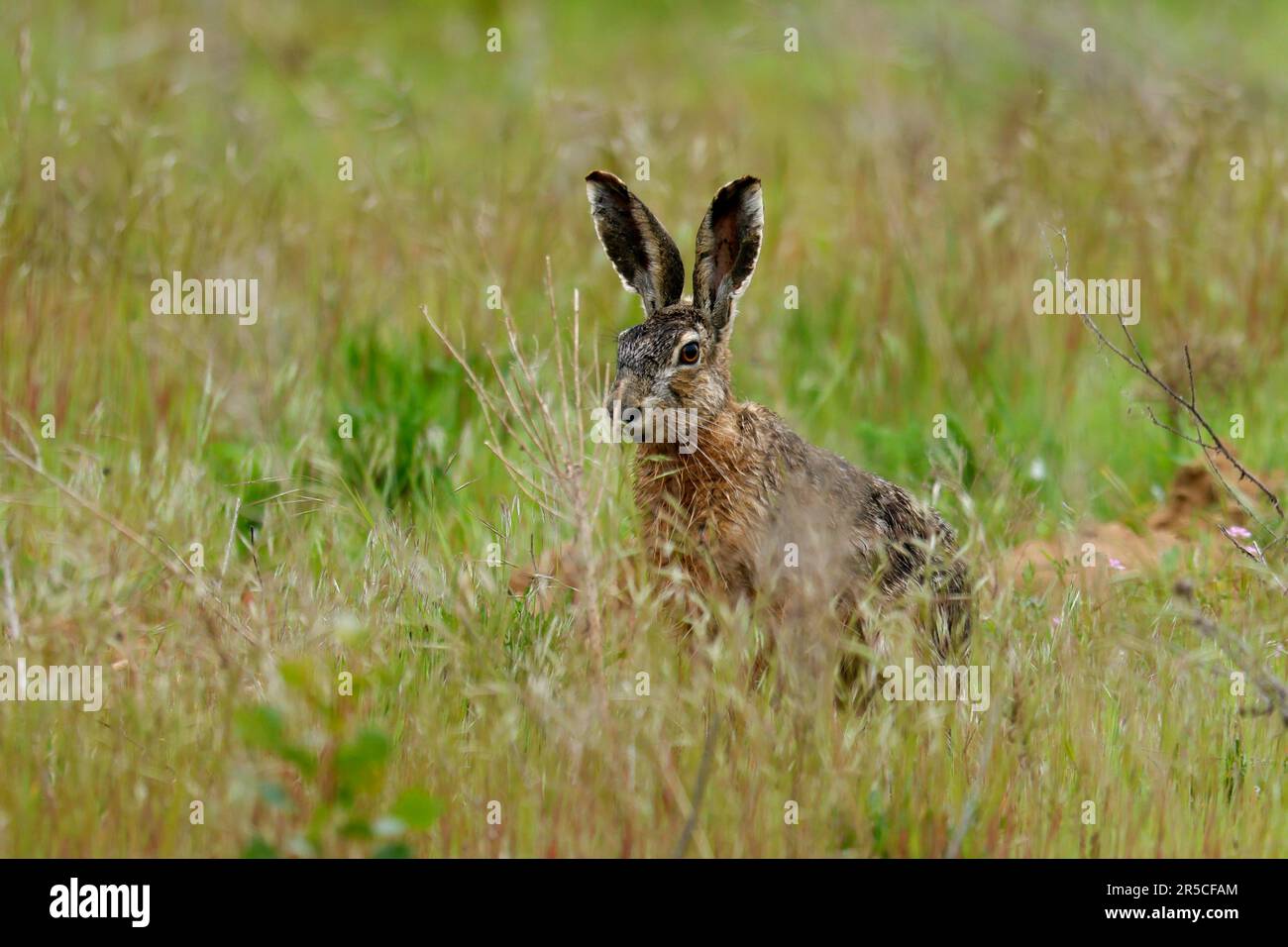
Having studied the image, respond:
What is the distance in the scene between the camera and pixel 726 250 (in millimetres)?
5523

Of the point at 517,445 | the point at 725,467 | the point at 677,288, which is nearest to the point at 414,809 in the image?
the point at 517,445

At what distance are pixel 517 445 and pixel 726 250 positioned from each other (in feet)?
3.95

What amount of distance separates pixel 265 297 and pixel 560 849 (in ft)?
13.5

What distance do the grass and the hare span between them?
0.23 meters

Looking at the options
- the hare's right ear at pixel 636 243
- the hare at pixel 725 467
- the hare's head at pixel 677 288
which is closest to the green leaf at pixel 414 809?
the hare at pixel 725 467

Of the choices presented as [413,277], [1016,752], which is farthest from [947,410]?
[1016,752]

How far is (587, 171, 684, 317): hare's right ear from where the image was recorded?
5453mm

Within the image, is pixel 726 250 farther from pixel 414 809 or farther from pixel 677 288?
pixel 414 809

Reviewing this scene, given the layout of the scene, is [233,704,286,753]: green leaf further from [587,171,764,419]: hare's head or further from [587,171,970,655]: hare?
[587,171,764,419]: hare's head

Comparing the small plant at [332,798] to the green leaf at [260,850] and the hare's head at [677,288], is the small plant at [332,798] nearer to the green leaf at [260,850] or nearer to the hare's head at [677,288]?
the green leaf at [260,850]

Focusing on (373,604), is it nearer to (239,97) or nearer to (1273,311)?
(1273,311)

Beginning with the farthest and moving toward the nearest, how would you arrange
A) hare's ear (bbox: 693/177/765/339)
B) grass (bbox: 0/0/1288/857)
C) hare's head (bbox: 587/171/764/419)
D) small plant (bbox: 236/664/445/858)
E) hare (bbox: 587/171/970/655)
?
hare's ear (bbox: 693/177/765/339)
hare's head (bbox: 587/171/764/419)
hare (bbox: 587/171/970/655)
grass (bbox: 0/0/1288/857)
small plant (bbox: 236/664/445/858)

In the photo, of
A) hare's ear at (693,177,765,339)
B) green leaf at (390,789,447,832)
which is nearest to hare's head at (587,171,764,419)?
hare's ear at (693,177,765,339)

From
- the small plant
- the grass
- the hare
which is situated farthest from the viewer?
the hare
